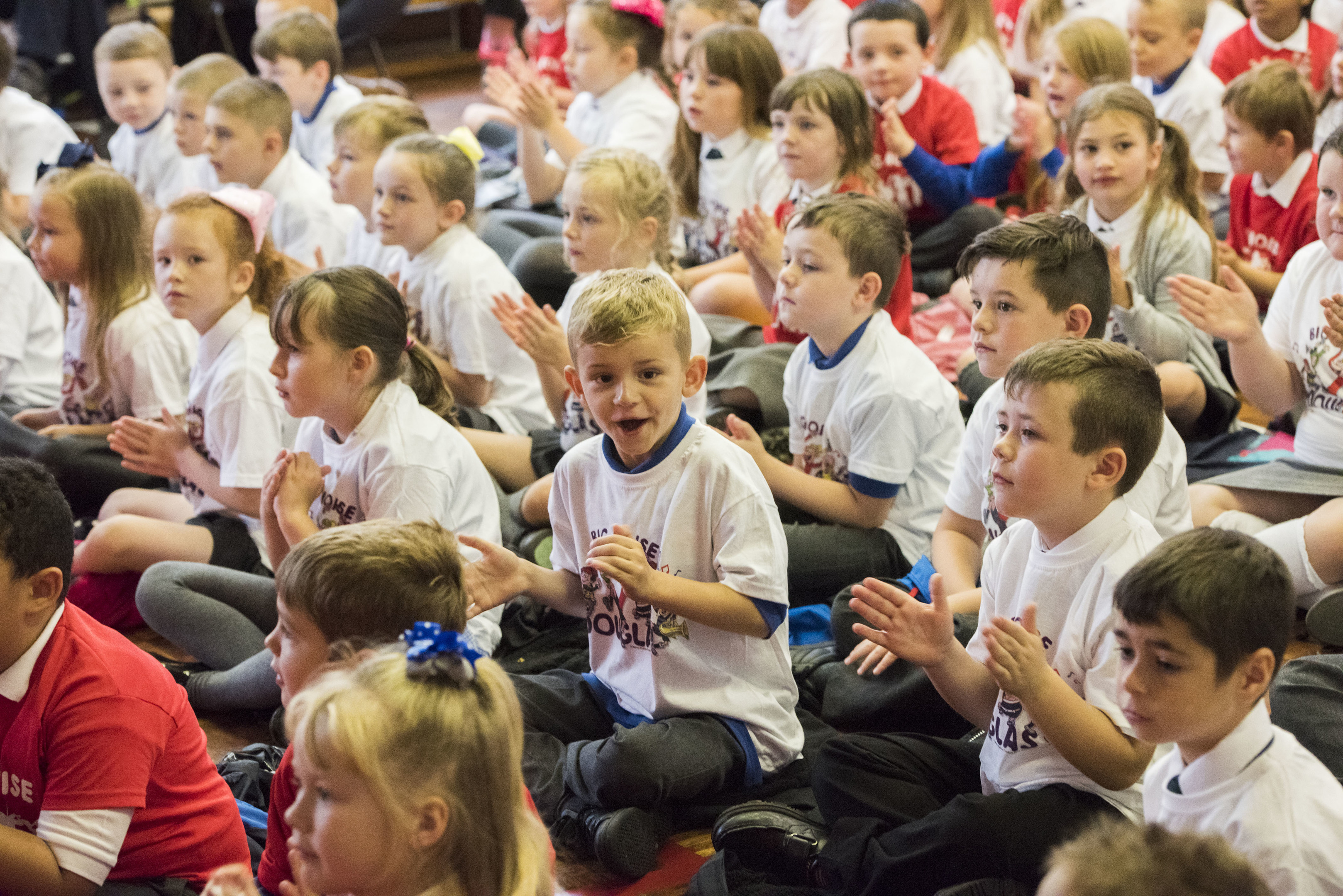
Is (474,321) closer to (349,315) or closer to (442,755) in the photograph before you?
(349,315)

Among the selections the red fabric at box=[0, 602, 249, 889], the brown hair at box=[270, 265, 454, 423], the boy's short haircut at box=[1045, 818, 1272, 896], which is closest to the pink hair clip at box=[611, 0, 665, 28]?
the brown hair at box=[270, 265, 454, 423]

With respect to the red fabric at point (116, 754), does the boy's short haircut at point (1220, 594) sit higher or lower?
higher

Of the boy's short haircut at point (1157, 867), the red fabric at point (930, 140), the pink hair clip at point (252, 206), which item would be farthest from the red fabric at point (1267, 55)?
the boy's short haircut at point (1157, 867)

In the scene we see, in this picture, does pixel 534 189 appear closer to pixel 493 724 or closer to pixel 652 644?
pixel 652 644

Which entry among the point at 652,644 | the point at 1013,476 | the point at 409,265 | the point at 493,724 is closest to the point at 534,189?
the point at 409,265

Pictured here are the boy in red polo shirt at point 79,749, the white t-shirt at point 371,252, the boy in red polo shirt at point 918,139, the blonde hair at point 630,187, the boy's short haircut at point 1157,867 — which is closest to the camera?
the boy's short haircut at point 1157,867

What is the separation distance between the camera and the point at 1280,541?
7.45 feet

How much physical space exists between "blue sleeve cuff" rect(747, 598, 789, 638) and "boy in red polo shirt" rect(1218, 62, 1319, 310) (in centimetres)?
168

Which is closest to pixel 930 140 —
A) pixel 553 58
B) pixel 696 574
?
pixel 553 58

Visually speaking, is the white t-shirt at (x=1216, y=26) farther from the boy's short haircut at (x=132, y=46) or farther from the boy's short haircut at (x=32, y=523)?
the boy's short haircut at (x=32, y=523)

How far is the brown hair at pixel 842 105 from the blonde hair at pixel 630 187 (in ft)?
1.53

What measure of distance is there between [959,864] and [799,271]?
112cm

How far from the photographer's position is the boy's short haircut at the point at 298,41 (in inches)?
166

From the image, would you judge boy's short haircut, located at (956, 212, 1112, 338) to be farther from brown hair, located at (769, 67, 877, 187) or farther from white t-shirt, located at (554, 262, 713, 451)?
brown hair, located at (769, 67, 877, 187)
